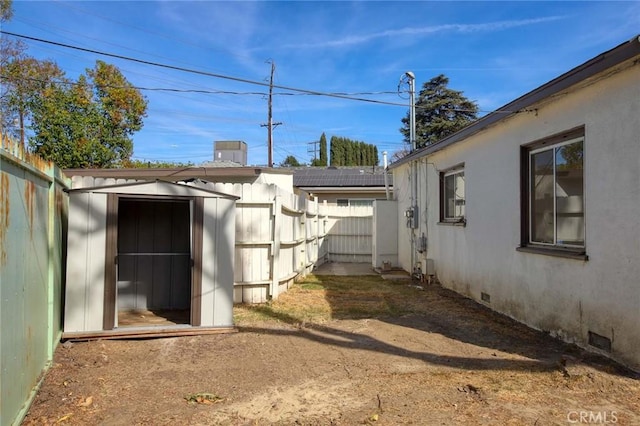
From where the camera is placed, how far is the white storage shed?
17.5ft

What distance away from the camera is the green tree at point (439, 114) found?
33.4 m

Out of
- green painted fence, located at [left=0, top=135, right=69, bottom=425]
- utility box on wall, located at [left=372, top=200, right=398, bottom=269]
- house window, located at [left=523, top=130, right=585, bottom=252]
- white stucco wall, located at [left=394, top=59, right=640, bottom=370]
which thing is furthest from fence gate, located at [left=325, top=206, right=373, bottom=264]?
green painted fence, located at [left=0, top=135, right=69, bottom=425]

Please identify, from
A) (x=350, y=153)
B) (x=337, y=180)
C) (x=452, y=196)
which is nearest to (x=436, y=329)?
(x=452, y=196)

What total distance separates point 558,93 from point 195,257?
506cm

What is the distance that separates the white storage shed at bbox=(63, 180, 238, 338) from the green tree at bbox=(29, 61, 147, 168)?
13.0 metres

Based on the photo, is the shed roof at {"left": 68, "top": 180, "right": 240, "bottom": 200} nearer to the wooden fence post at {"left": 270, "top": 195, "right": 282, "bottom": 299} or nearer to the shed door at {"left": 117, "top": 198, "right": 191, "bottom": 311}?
the shed door at {"left": 117, "top": 198, "right": 191, "bottom": 311}

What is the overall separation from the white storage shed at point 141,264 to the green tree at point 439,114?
28398 mm

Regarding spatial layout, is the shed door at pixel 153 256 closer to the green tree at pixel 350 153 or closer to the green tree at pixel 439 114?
the green tree at pixel 439 114

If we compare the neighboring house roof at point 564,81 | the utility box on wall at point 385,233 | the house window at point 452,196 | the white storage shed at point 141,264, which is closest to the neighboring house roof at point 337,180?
the utility box on wall at point 385,233

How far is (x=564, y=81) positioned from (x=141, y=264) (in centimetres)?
681

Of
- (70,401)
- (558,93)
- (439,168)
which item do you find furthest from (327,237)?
(70,401)

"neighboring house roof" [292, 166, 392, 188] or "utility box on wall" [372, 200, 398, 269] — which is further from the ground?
"neighboring house roof" [292, 166, 392, 188]

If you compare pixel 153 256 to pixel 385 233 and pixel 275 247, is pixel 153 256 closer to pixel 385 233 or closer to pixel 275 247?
pixel 275 247

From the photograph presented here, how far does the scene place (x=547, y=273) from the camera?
18.3 ft
